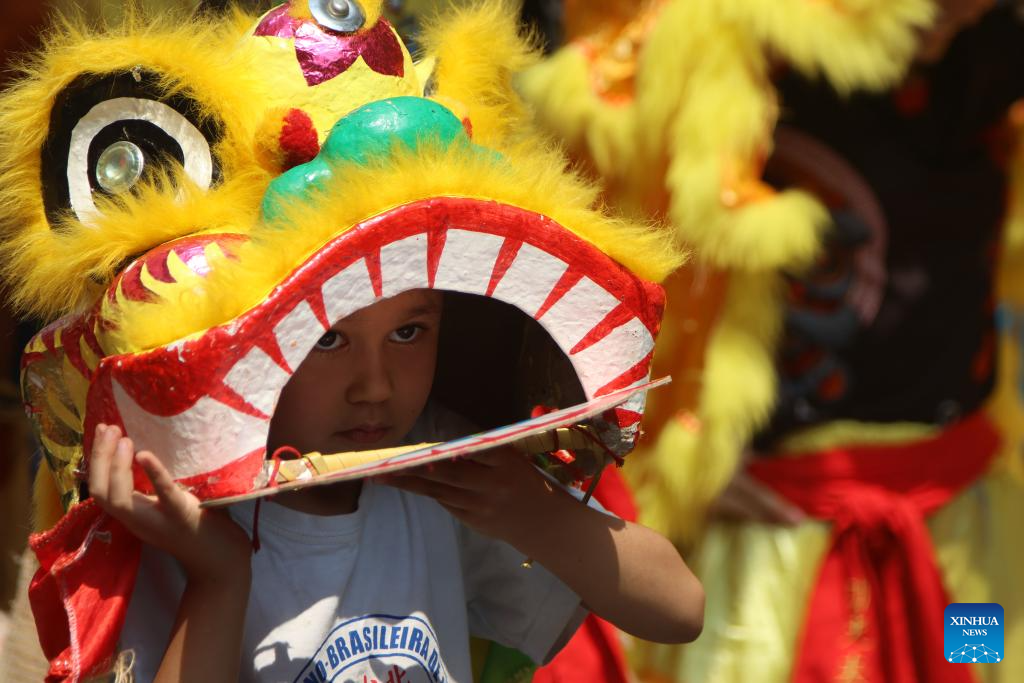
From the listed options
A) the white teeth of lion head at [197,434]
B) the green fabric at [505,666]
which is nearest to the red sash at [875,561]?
the green fabric at [505,666]

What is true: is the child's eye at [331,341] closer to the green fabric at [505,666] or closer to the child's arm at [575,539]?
the child's arm at [575,539]

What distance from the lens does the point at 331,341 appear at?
46.9 inches

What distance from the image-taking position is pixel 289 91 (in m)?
1.26

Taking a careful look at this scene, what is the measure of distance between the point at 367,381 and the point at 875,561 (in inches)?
54.2

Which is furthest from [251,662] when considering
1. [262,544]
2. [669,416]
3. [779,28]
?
[779,28]

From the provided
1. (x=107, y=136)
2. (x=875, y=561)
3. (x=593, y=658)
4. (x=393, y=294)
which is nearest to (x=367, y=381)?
(x=393, y=294)

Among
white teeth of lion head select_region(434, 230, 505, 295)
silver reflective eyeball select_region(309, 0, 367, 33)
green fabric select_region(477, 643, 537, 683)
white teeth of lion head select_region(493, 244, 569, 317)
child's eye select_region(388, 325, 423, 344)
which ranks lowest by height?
green fabric select_region(477, 643, 537, 683)

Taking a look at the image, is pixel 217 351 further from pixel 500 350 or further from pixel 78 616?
pixel 500 350

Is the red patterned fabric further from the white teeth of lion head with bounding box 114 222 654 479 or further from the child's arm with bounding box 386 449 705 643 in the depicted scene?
the child's arm with bounding box 386 449 705 643

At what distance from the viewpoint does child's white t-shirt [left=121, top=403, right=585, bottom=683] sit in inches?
47.4

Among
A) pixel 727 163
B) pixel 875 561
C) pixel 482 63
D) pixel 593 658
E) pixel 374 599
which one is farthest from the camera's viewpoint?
pixel 875 561

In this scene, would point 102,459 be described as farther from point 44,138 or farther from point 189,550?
point 44,138

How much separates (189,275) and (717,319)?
1286 mm

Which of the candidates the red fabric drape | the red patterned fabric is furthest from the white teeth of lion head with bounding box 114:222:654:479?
the red fabric drape
